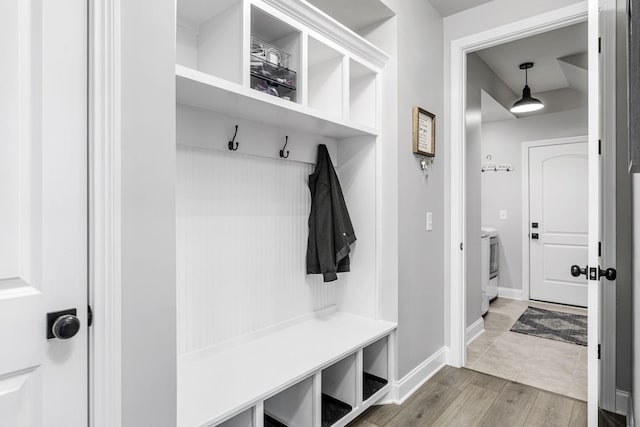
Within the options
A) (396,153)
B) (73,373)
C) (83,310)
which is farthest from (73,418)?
(396,153)

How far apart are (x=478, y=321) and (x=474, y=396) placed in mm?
1249

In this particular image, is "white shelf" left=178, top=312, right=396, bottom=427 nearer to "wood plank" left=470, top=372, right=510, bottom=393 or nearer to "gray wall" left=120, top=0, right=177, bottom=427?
"gray wall" left=120, top=0, right=177, bottom=427

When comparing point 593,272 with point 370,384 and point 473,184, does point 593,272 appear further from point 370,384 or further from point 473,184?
point 473,184

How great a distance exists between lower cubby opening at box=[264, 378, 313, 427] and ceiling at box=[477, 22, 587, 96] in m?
3.22

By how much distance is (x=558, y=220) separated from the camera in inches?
179

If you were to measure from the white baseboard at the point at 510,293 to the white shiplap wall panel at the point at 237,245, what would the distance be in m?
3.71

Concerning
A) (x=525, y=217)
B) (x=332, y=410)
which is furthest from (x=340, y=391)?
(x=525, y=217)

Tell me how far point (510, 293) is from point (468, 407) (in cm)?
321

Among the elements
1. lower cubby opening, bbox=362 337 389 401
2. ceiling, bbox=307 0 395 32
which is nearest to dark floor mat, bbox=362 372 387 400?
lower cubby opening, bbox=362 337 389 401

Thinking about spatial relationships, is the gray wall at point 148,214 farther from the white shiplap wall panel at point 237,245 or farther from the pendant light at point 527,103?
the pendant light at point 527,103

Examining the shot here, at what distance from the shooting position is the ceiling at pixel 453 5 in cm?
249

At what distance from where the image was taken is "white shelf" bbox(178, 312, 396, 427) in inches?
51.4

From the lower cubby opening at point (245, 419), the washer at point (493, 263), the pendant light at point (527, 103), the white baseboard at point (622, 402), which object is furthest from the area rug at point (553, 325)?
the lower cubby opening at point (245, 419)

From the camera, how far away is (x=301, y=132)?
208cm
